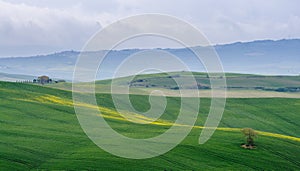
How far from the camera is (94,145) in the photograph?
261 feet

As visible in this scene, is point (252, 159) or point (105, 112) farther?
point (105, 112)

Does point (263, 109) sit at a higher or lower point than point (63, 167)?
higher

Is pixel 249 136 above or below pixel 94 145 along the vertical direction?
above

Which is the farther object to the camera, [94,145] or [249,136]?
[249,136]

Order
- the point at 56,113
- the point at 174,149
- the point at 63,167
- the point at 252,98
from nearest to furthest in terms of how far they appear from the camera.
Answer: the point at 63,167 < the point at 174,149 < the point at 56,113 < the point at 252,98

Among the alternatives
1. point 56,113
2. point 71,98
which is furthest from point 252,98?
point 56,113

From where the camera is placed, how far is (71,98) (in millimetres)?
148250

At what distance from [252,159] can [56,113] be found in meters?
52.8

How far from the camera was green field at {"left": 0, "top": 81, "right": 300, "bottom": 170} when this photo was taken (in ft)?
221

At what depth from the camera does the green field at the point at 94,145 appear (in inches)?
2657

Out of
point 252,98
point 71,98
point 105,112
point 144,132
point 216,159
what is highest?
point 252,98

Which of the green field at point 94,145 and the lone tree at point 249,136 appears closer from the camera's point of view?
the green field at point 94,145

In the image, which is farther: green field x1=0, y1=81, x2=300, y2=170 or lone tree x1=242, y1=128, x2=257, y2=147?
lone tree x1=242, y1=128, x2=257, y2=147

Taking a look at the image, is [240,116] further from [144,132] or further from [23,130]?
[23,130]
